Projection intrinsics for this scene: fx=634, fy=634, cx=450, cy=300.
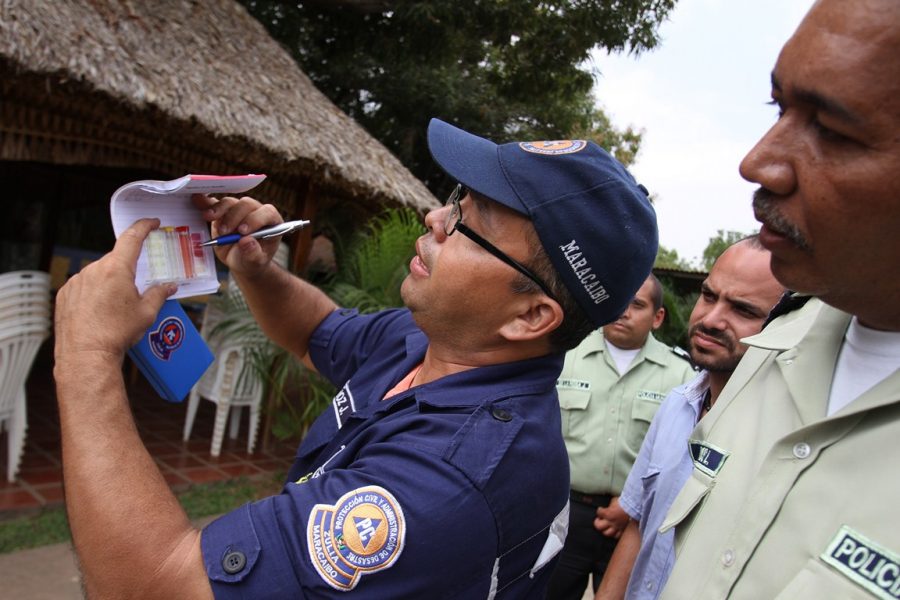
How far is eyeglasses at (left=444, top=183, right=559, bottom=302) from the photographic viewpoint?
1353 mm

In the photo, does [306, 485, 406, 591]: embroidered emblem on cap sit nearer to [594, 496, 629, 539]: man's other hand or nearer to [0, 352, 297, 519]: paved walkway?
[594, 496, 629, 539]: man's other hand

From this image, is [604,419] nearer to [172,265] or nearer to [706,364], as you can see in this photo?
[706,364]

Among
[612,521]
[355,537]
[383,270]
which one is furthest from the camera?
[383,270]

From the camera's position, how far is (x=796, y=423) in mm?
1112

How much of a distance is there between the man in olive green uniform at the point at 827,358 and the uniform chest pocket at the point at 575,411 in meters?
1.83

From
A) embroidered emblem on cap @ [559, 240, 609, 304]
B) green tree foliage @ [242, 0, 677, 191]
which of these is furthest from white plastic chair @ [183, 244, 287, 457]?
green tree foliage @ [242, 0, 677, 191]

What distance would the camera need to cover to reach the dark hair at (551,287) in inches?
52.8

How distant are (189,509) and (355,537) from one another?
3.62 meters

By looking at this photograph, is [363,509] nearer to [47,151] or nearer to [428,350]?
[428,350]

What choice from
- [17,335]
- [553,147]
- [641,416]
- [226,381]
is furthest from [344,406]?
[226,381]

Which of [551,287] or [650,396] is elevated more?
[551,287]

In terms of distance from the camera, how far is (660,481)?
1988 mm

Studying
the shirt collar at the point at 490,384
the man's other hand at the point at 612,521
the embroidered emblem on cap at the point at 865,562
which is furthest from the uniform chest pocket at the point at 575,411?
the embroidered emblem on cap at the point at 865,562

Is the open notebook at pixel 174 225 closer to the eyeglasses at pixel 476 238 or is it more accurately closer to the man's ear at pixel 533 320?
the eyeglasses at pixel 476 238
